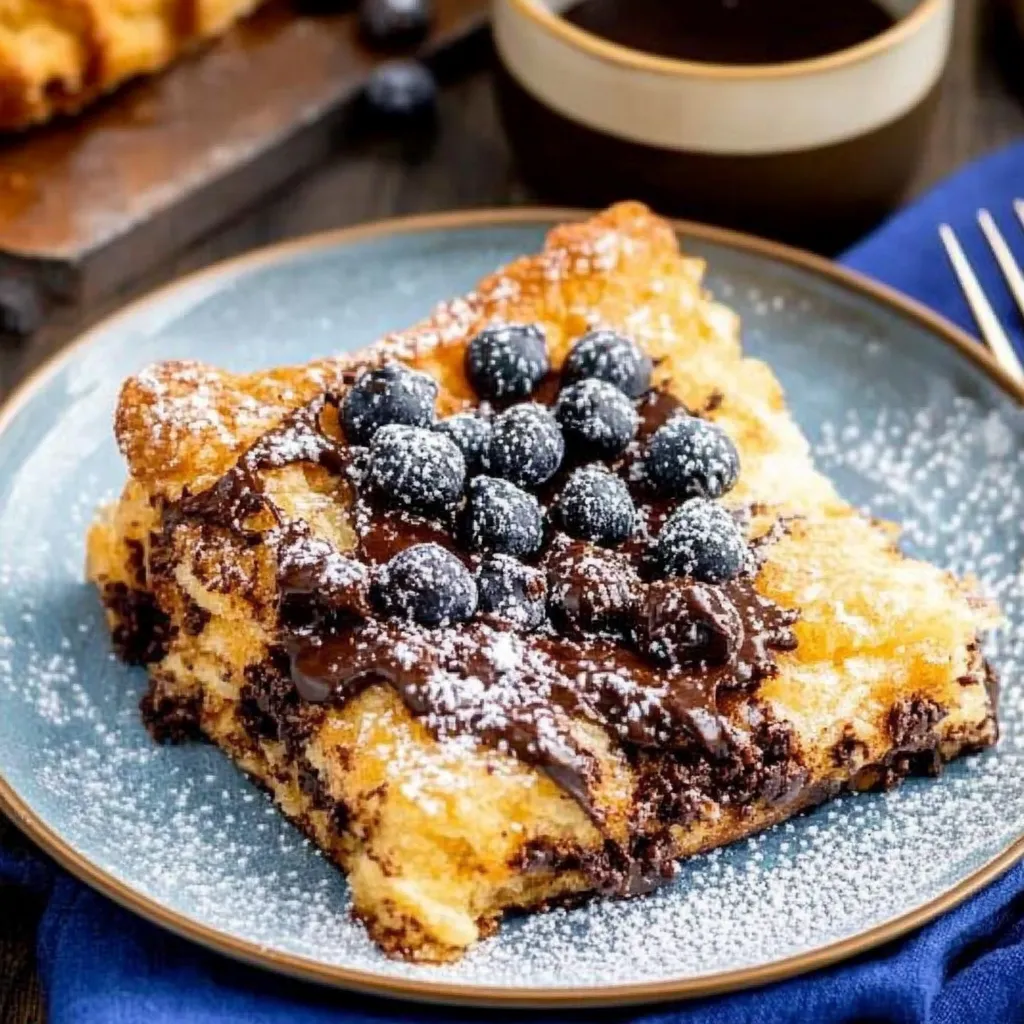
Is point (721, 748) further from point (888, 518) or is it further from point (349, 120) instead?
point (349, 120)

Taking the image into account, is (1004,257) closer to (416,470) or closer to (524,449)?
(524,449)

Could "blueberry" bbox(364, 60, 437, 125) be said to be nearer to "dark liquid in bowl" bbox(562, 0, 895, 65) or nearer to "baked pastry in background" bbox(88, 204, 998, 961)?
"dark liquid in bowl" bbox(562, 0, 895, 65)

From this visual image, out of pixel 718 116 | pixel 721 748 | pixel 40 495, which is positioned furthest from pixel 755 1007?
pixel 718 116

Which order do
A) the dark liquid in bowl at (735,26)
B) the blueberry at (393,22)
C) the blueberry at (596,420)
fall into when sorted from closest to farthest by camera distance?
1. the blueberry at (596,420)
2. the dark liquid in bowl at (735,26)
3. the blueberry at (393,22)

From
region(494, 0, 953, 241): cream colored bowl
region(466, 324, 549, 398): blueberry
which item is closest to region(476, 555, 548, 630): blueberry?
region(466, 324, 549, 398): blueberry

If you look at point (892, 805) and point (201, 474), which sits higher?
point (201, 474)

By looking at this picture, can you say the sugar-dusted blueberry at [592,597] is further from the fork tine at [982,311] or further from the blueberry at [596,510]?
the fork tine at [982,311]

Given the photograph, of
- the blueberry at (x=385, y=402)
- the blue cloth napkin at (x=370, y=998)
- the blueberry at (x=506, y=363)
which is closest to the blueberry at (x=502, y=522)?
the blueberry at (x=385, y=402)
